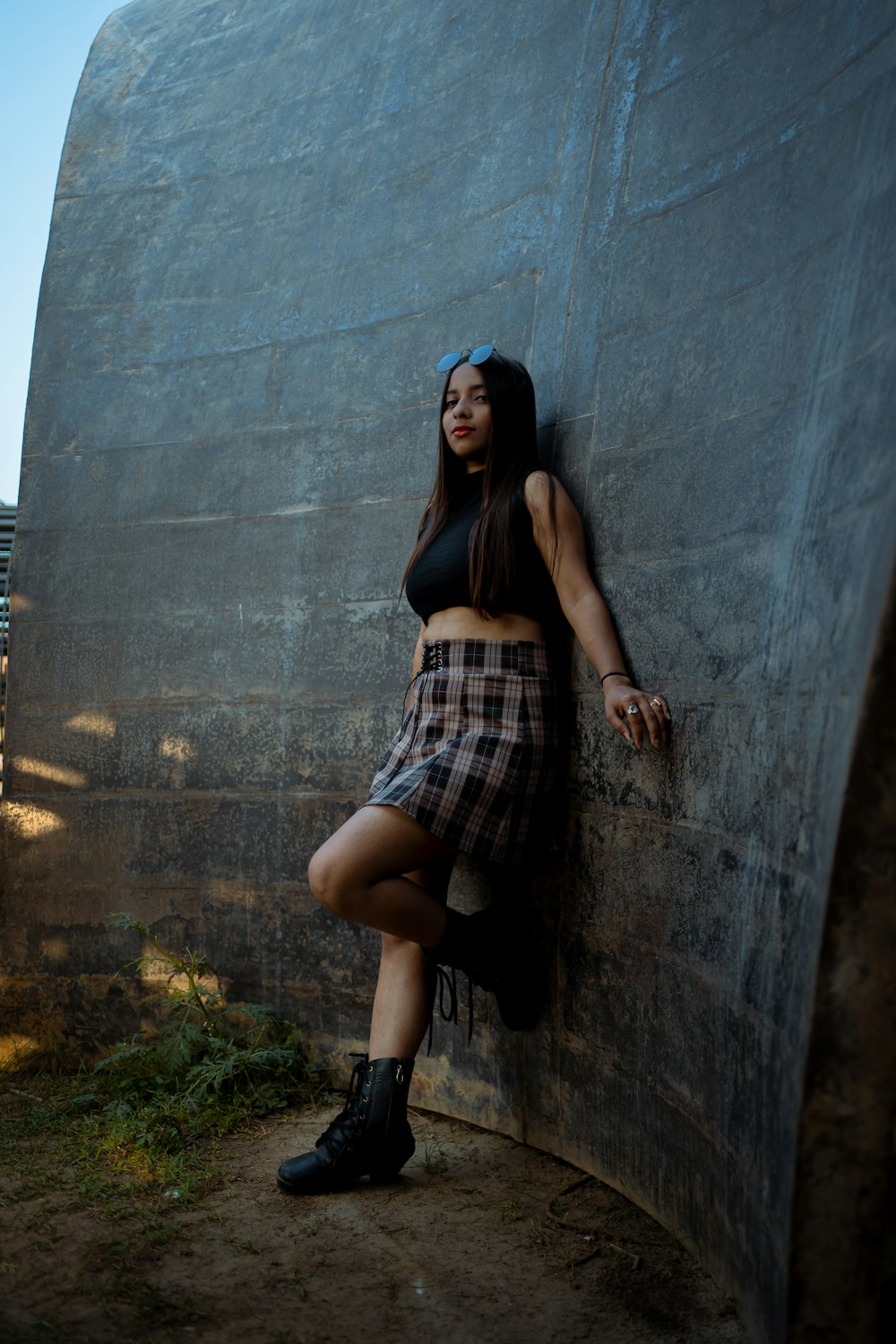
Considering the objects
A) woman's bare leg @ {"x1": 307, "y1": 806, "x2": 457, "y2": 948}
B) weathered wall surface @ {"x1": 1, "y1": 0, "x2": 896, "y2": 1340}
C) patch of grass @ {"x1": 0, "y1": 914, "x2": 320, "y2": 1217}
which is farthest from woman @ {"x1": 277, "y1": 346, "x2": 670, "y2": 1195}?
patch of grass @ {"x1": 0, "y1": 914, "x2": 320, "y2": 1217}

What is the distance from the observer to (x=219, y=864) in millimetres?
3691

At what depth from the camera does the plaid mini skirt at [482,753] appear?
277 cm

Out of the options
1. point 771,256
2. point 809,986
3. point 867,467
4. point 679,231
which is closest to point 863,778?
point 809,986

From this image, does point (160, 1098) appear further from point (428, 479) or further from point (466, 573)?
point (428, 479)

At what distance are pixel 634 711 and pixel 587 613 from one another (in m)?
0.33

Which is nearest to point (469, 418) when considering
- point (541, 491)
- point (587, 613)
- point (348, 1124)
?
point (541, 491)

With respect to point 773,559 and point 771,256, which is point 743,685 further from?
point 771,256

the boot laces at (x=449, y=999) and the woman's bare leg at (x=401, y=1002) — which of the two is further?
the boot laces at (x=449, y=999)

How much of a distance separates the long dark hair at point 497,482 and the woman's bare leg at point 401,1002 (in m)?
0.78

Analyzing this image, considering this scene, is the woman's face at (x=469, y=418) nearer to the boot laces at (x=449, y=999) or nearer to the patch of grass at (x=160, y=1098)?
the boot laces at (x=449, y=999)

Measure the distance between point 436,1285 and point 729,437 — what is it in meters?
1.76

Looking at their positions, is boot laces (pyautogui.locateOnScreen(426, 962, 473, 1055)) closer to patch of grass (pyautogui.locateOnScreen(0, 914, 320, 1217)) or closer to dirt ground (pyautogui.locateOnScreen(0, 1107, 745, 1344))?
A: dirt ground (pyautogui.locateOnScreen(0, 1107, 745, 1344))

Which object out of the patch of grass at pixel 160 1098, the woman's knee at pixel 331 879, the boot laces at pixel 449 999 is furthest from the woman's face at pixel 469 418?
the patch of grass at pixel 160 1098

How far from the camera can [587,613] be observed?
8.89ft
